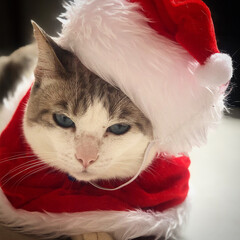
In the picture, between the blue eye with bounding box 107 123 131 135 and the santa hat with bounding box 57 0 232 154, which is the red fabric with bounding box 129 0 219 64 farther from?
the blue eye with bounding box 107 123 131 135

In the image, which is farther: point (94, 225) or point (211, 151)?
point (211, 151)

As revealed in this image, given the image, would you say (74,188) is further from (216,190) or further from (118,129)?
(216,190)

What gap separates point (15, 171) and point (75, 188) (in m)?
0.14

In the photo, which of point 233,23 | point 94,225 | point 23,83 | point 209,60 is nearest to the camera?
point 209,60

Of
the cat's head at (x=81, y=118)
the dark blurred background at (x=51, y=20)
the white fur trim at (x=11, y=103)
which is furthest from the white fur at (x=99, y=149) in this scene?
the dark blurred background at (x=51, y=20)

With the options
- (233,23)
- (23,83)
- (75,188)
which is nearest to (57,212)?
(75,188)

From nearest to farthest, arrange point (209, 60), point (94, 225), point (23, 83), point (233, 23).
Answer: point (209, 60) < point (94, 225) < point (23, 83) < point (233, 23)

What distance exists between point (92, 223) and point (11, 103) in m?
0.48

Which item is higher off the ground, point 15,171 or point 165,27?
point 165,27

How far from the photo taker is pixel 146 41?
0.66 meters

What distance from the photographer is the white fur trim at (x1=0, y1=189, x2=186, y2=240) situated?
2.45ft

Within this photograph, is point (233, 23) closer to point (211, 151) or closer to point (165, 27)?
point (211, 151)

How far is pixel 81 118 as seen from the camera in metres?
0.68

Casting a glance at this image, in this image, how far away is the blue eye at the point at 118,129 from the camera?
2.34 ft
